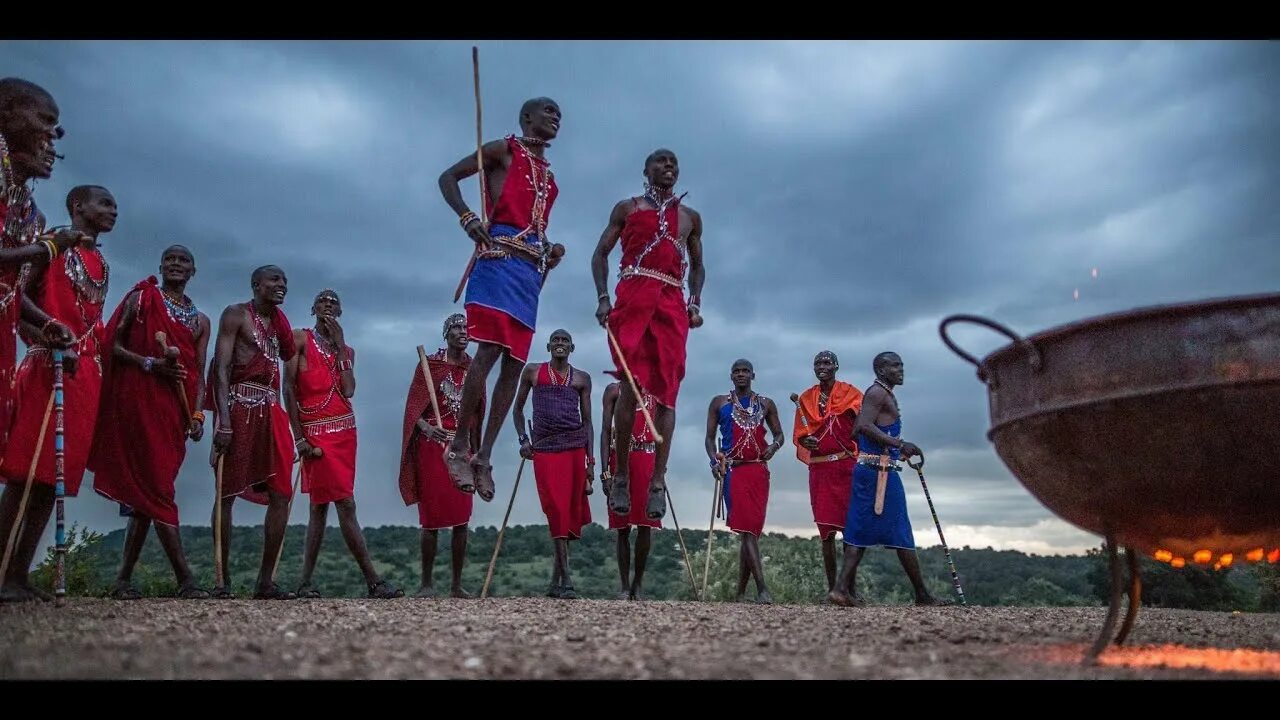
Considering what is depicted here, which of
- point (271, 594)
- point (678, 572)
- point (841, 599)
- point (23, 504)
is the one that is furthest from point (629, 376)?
point (678, 572)

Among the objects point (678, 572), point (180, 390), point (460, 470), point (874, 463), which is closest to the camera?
point (460, 470)

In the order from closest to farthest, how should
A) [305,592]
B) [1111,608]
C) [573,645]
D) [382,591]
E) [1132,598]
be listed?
[573,645], [1111,608], [1132,598], [382,591], [305,592]

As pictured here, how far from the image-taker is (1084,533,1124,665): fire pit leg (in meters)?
3.56

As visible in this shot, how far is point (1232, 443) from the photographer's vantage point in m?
3.30

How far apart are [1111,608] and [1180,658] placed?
1.07 feet

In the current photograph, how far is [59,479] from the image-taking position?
526cm

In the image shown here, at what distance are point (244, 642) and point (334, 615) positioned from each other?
1463 millimetres

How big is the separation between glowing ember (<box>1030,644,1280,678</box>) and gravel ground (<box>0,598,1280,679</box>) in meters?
0.01

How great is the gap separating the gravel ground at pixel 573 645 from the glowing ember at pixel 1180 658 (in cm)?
1

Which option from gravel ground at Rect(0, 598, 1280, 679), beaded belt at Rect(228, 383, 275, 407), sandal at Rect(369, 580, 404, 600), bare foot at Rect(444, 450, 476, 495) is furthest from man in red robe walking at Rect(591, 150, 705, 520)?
beaded belt at Rect(228, 383, 275, 407)

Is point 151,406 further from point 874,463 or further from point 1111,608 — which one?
point 1111,608

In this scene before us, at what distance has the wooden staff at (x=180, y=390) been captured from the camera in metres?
6.73

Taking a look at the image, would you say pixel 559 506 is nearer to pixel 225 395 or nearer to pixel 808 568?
pixel 225 395

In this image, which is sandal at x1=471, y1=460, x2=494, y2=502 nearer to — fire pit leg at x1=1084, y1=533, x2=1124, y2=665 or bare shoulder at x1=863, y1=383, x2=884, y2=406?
fire pit leg at x1=1084, y1=533, x2=1124, y2=665
